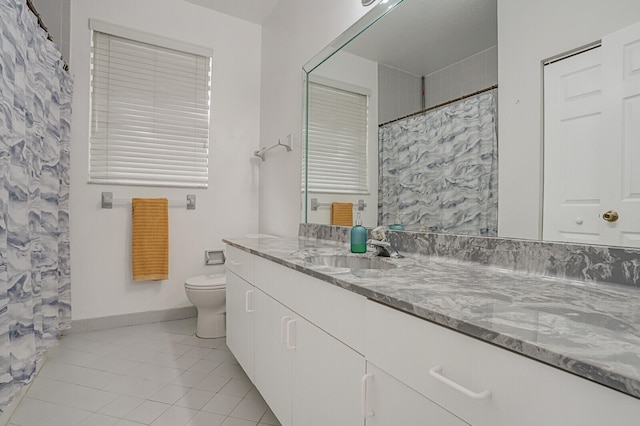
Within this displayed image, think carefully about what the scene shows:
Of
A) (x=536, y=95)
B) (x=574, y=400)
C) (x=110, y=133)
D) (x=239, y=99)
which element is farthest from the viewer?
(x=239, y=99)

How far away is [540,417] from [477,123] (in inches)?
37.1

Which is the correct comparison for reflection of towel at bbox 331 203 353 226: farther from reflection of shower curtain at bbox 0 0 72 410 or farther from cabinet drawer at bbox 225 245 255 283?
reflection of shower curtain at bbox 0 0 72 410

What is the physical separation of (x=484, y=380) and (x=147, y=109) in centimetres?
281

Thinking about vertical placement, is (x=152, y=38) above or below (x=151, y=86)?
above

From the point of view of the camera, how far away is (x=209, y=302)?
7.50 ft

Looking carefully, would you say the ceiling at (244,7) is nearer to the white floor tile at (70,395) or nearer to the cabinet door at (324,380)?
the cabinet door at (324,380)

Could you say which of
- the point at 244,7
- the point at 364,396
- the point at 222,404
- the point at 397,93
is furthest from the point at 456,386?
the point at 244,7

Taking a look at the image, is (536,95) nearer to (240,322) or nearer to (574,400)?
(574,400)

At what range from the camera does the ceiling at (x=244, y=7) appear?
2.65 meters

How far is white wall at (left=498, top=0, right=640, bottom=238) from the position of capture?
85 centimetres

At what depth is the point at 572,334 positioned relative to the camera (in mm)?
465

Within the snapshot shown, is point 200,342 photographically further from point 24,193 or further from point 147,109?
point 147,109

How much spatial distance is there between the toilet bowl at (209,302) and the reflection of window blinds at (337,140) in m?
0.97

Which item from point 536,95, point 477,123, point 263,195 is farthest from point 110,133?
point 536,95
